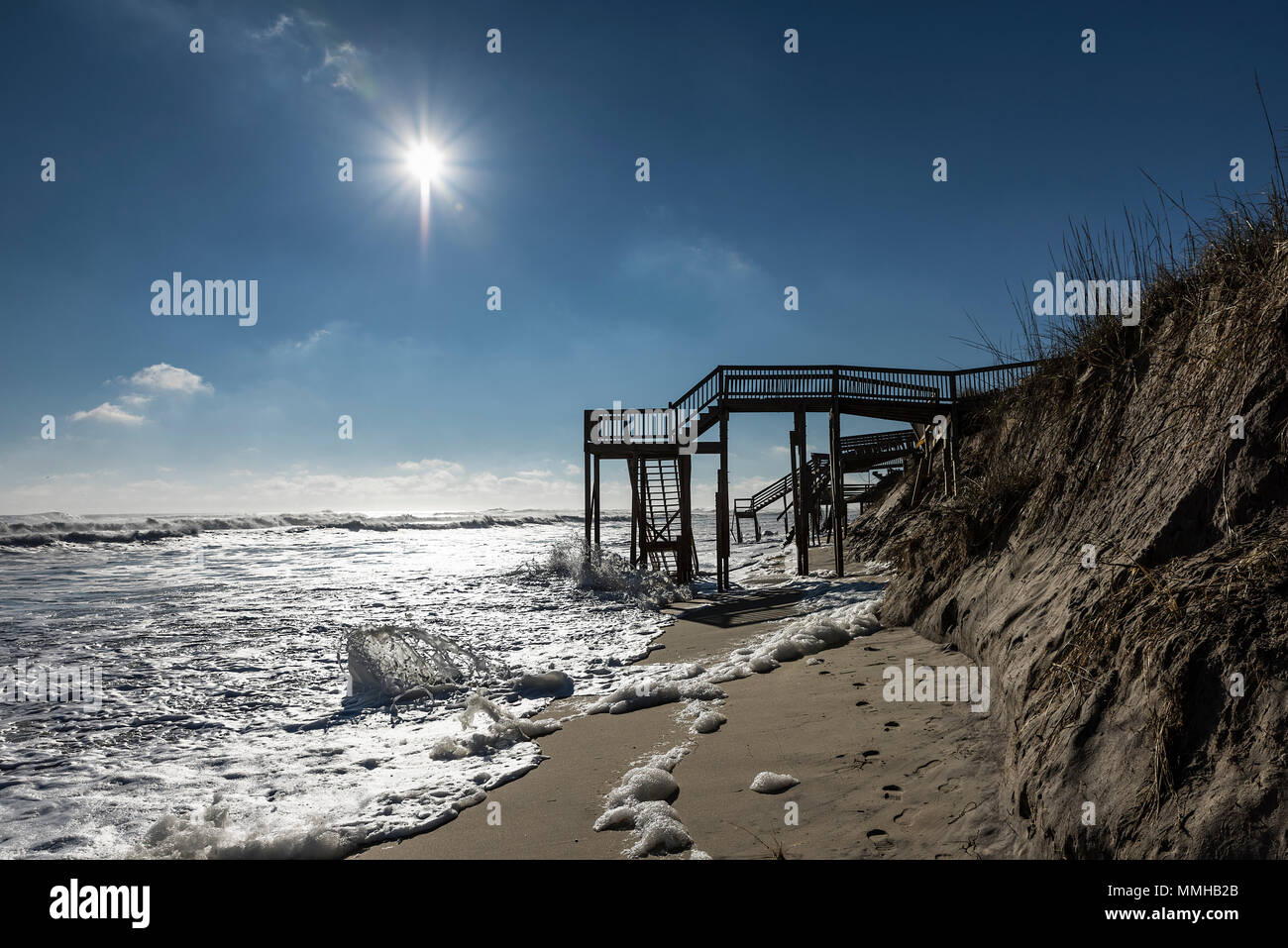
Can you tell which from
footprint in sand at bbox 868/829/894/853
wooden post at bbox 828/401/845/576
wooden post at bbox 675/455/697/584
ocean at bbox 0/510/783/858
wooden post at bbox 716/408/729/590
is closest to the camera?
footprint in sand at bbox 868/829/894/853

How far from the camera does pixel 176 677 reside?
7883 millimetres

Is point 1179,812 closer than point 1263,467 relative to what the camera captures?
Yes

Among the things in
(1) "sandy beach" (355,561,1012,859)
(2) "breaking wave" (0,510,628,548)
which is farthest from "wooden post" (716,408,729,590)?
(2) "breaking wave" (0,510,628,548)

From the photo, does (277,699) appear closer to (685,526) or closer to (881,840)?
(881,840)

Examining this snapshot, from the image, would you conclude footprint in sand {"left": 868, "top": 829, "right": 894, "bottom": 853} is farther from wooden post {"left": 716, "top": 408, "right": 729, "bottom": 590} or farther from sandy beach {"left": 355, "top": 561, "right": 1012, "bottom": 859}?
wooden post {"left": 716, "top": 408, "right": 729, "bottom": 590}

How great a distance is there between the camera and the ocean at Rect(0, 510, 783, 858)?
430 centimetres

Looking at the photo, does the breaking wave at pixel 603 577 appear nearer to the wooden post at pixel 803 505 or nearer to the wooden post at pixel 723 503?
the wooden post at pixel 723 503

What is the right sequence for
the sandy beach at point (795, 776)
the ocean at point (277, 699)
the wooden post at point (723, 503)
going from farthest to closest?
the wooden post at point (723, 503)
the ocean at point (277, 699)
the sandy beach at point (795, 776)

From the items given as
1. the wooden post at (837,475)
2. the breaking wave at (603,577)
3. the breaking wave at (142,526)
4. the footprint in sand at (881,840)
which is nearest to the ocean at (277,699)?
the breaking wave at (603,577)

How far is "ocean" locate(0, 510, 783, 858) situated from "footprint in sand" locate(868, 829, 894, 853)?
105 inches

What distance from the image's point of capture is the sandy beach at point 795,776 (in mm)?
2818
